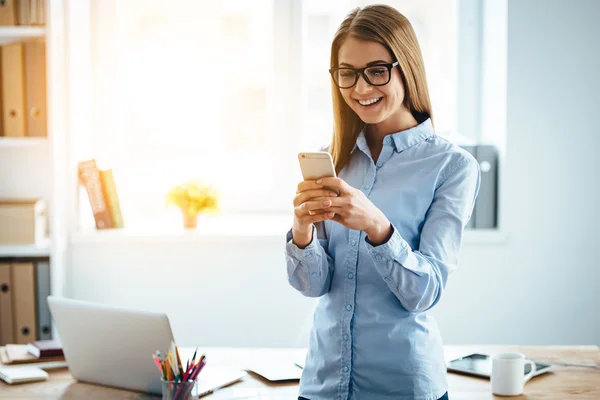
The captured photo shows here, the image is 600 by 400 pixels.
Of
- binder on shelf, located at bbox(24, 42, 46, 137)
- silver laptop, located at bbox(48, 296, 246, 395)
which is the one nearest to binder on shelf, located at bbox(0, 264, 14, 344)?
binder on shelf, located at bbox(24, 42, 46, 137)

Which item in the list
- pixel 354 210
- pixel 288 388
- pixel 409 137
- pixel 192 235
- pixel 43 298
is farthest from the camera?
pixel 192 235

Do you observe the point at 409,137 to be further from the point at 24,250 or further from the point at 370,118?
the point at 24,250

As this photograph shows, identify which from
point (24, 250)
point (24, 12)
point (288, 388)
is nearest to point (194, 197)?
point (24, 250)

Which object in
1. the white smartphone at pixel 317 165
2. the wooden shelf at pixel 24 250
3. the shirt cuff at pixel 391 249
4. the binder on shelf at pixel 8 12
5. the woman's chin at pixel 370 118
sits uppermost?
the binder on shelf at pixel 8 12

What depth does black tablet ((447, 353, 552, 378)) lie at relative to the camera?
1849 mm

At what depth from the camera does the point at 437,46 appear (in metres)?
3.57

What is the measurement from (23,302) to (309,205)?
1970mm

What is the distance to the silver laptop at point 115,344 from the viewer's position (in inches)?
64.4

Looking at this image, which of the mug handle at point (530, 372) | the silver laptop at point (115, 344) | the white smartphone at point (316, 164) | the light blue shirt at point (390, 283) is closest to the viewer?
the white smartphone at point (316, 164)

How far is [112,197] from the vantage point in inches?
128

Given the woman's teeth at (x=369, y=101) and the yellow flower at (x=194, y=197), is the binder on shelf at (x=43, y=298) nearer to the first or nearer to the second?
the yellow flower at (x=194, y=197)

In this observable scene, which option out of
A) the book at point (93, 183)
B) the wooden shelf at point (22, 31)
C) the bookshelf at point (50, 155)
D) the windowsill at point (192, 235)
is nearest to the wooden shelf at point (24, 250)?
the bookshelf at point (50, 155)

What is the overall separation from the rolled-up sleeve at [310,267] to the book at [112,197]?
5.83 feet

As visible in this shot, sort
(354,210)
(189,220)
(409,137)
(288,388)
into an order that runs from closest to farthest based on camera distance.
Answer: (354,210)
(409,137)
(288,388)
(189,220)
